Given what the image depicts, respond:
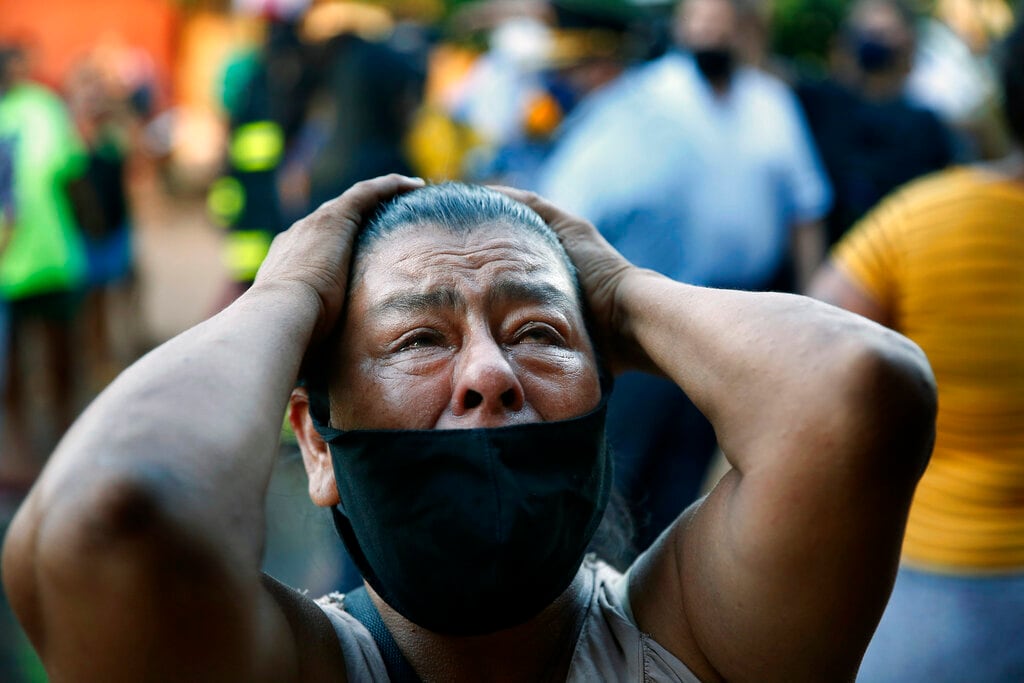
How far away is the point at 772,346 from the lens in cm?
191

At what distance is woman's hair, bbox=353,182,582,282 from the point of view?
2.23 metres

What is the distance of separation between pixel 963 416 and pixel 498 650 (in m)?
1.46

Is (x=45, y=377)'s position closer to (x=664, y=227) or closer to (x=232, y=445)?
(x=664, y=227)

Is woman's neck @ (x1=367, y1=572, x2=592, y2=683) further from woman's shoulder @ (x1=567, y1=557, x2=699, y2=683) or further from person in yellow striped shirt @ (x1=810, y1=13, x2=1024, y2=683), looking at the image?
person in yellow striped shirt @ (x1=810, y1=13, x2=1024, y2=683)

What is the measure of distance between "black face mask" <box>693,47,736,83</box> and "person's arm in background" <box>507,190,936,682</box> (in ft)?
10.5

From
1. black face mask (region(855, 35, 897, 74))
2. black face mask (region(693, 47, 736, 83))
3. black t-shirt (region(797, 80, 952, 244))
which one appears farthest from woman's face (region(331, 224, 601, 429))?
black face mask (region(855, 35, 897, 74))

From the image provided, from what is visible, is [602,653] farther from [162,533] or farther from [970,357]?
[970,357]

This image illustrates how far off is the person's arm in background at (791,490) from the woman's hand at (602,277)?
0.25m

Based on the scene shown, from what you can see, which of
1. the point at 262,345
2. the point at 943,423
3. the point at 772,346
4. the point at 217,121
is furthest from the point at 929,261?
the point at 217,121

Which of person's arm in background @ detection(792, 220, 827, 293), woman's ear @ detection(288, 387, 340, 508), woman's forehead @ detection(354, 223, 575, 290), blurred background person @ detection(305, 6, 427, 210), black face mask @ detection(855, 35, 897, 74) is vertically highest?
woman's forehead @ detection(354, 223, 575, 290)

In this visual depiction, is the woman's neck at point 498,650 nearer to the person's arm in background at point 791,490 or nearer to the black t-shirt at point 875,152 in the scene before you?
the person's arm in background at point 791,490

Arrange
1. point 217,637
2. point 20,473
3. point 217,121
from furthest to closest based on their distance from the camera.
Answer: point 217,121 → point 20,473 → point 217,637

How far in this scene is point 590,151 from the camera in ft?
14.7

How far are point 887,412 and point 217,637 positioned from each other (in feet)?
3.21
